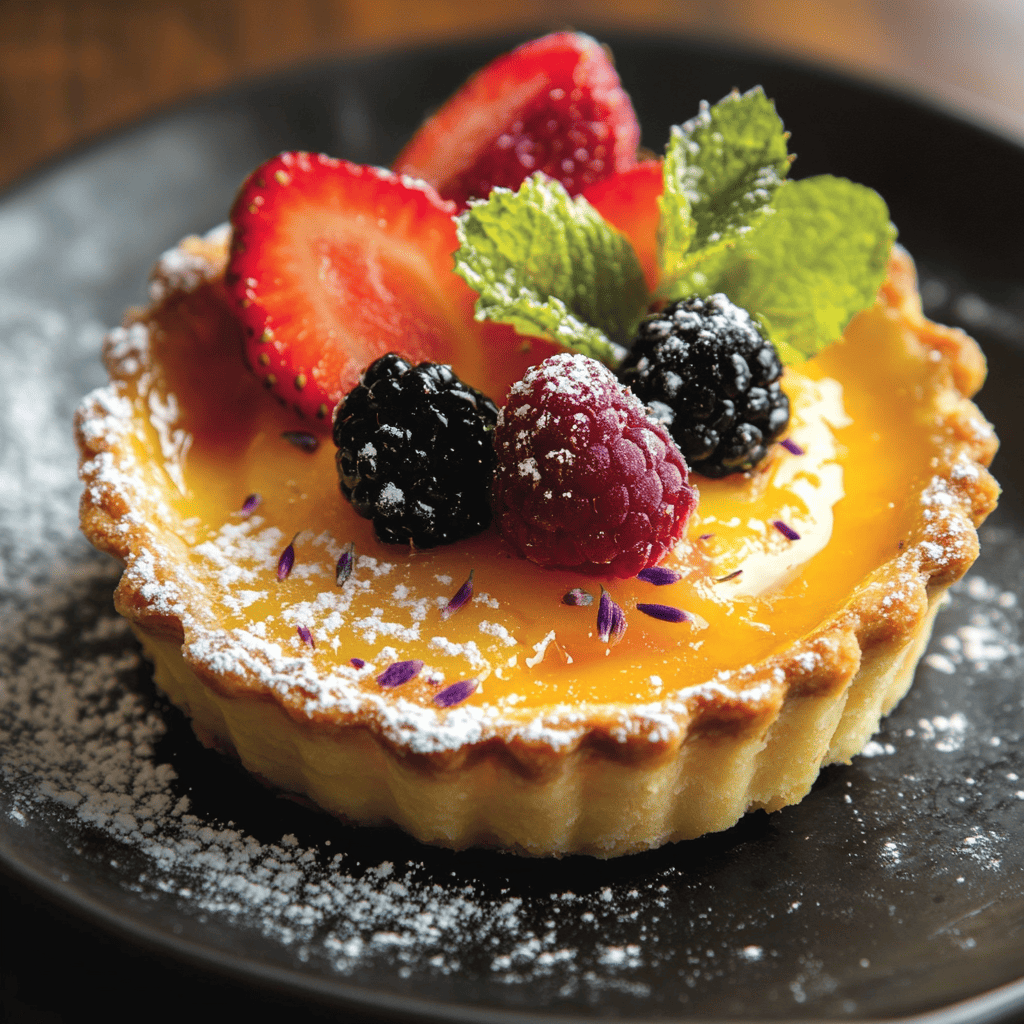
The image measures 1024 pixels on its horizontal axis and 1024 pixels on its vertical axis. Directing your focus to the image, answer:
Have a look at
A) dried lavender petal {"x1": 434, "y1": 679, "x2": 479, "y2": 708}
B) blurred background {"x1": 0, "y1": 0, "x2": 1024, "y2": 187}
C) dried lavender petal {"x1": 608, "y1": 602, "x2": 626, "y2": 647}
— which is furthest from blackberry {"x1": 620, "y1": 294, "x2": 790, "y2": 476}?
blurred background {"x1": 0, "y1": 0, "x2": 1024, "y2": 187}

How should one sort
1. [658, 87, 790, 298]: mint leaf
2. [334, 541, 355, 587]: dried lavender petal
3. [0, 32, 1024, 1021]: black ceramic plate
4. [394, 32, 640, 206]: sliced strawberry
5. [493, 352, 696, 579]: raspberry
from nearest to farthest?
1. [0, 32, 1024, 1021]: black ceramic plate
2. [493, 352, 696, 579]: raspberry
3. [334, 541, 355, 587]: dried lavender petal
4. [658, 87, 790, 298]: mint leaf
5. [394, 32, 640, 206]: sliced strawberry

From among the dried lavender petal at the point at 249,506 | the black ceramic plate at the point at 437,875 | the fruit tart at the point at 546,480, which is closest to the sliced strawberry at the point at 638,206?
the fruit tart at the point at 546,480

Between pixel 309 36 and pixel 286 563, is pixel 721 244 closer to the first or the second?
pixel 286 563

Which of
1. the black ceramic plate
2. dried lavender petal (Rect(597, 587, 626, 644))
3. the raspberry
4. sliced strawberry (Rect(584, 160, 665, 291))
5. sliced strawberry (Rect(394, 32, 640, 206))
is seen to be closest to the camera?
the black ceramic plate

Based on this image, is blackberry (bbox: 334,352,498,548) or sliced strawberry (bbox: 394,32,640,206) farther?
sliced strawberry (bbox: 394,32,640,206)

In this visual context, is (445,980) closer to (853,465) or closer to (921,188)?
(853,465)

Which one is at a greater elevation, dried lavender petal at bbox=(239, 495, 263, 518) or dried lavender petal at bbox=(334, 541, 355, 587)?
dried lavender petal at bbox=(334, 541, 355, 587)

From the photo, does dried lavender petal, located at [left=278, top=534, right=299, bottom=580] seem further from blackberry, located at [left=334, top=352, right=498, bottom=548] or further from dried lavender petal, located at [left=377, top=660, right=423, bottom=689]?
dried lavender petal, located at [left=377, top=660, right=423, bottom=689]

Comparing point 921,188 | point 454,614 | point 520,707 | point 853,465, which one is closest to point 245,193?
point 454,614
